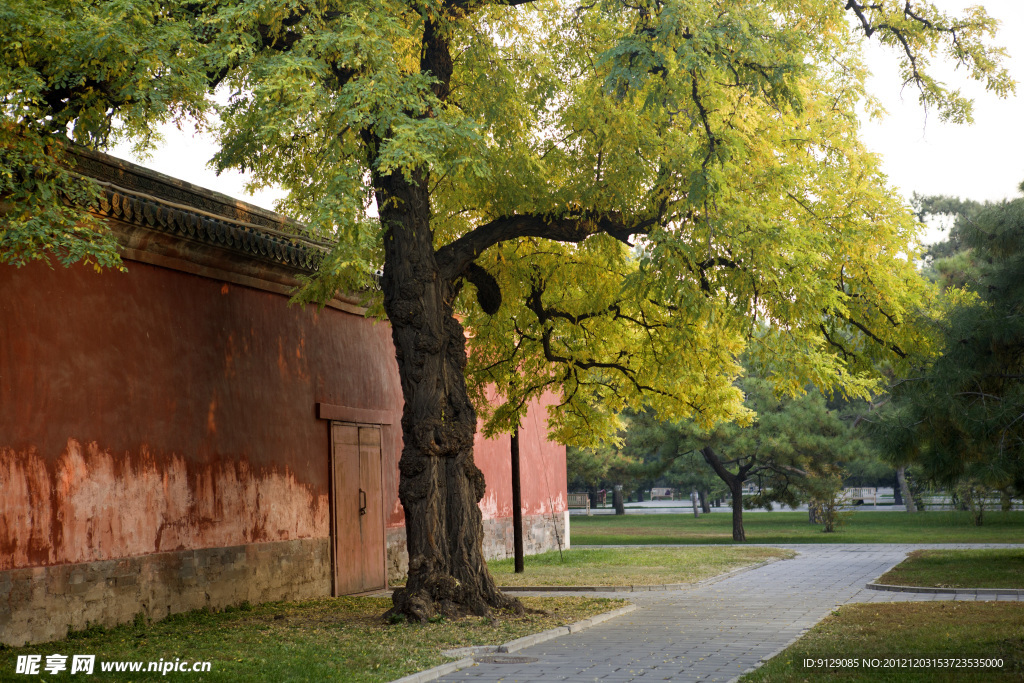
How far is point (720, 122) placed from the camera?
9.14 meters

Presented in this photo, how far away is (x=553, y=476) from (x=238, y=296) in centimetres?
1237

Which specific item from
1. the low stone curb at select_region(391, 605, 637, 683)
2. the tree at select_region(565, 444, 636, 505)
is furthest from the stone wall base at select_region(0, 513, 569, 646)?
the tree at select_region(565, 444, 636, 505)

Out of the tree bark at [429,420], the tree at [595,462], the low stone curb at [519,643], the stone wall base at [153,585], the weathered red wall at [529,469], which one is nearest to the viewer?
the low stone curb at [519,643]

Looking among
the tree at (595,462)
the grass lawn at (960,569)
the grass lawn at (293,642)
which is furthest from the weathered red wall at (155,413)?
the tree at (595,462)

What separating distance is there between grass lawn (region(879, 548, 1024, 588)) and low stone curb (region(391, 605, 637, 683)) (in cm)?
473

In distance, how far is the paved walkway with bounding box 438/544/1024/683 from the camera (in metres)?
7.11

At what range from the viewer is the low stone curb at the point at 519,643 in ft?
23.0

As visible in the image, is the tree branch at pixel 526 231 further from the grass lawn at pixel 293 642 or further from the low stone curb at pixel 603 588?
the low stone curb at pixel 603 588

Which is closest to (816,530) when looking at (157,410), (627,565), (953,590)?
(627,565)

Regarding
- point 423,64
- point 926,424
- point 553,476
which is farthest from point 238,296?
point 553,476

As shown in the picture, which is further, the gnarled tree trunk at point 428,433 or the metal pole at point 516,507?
the metal pole at point 516,507

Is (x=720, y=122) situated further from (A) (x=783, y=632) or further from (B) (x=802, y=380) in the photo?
(A) (x=783, y=632)

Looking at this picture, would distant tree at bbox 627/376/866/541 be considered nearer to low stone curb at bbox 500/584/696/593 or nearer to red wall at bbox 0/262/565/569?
low stone curb at bbox 500/584/696/593

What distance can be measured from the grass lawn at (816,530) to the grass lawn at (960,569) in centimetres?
491
